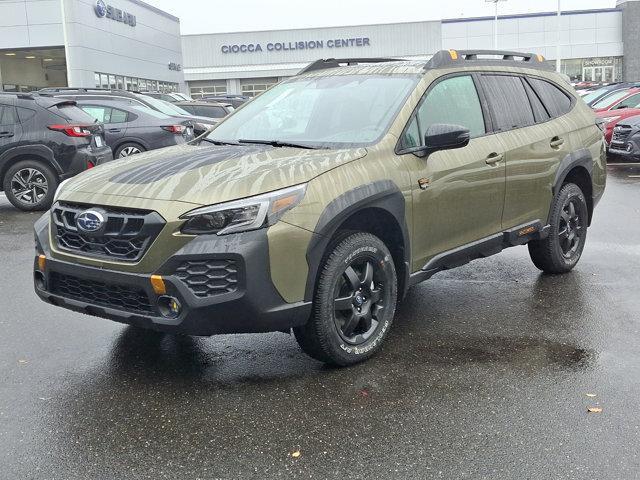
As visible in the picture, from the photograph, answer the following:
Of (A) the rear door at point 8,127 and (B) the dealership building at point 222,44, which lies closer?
(A) the rear door at point 8,127

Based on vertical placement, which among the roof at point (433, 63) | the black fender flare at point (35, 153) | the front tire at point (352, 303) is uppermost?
the roof at point (433, 63)

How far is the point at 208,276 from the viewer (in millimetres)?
3484

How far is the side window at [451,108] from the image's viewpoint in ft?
14.8

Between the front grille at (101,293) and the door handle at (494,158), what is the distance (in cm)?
259

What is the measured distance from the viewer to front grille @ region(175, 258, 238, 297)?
3.47m

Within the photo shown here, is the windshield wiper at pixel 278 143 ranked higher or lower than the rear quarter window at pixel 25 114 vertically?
→ lower

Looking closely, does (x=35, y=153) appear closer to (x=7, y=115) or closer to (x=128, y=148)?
(x=7, y=115)

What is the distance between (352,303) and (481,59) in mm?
2386

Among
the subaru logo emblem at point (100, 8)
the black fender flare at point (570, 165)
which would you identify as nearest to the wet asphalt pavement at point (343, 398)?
the black fender flare at point (570, 165)

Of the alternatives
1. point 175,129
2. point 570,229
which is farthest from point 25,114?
point 570,229

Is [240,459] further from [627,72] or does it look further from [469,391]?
[627,72]

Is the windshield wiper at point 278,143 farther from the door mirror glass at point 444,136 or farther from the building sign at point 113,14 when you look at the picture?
the building sign at point 113,14

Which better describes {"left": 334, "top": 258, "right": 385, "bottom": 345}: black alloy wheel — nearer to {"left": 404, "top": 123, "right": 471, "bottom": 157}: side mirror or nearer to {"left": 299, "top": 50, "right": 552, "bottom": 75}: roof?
{"left": 404, "top": 123, "right": 471, "bottom": 157}: side mirror

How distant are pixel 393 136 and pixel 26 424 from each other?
258 centimetres
